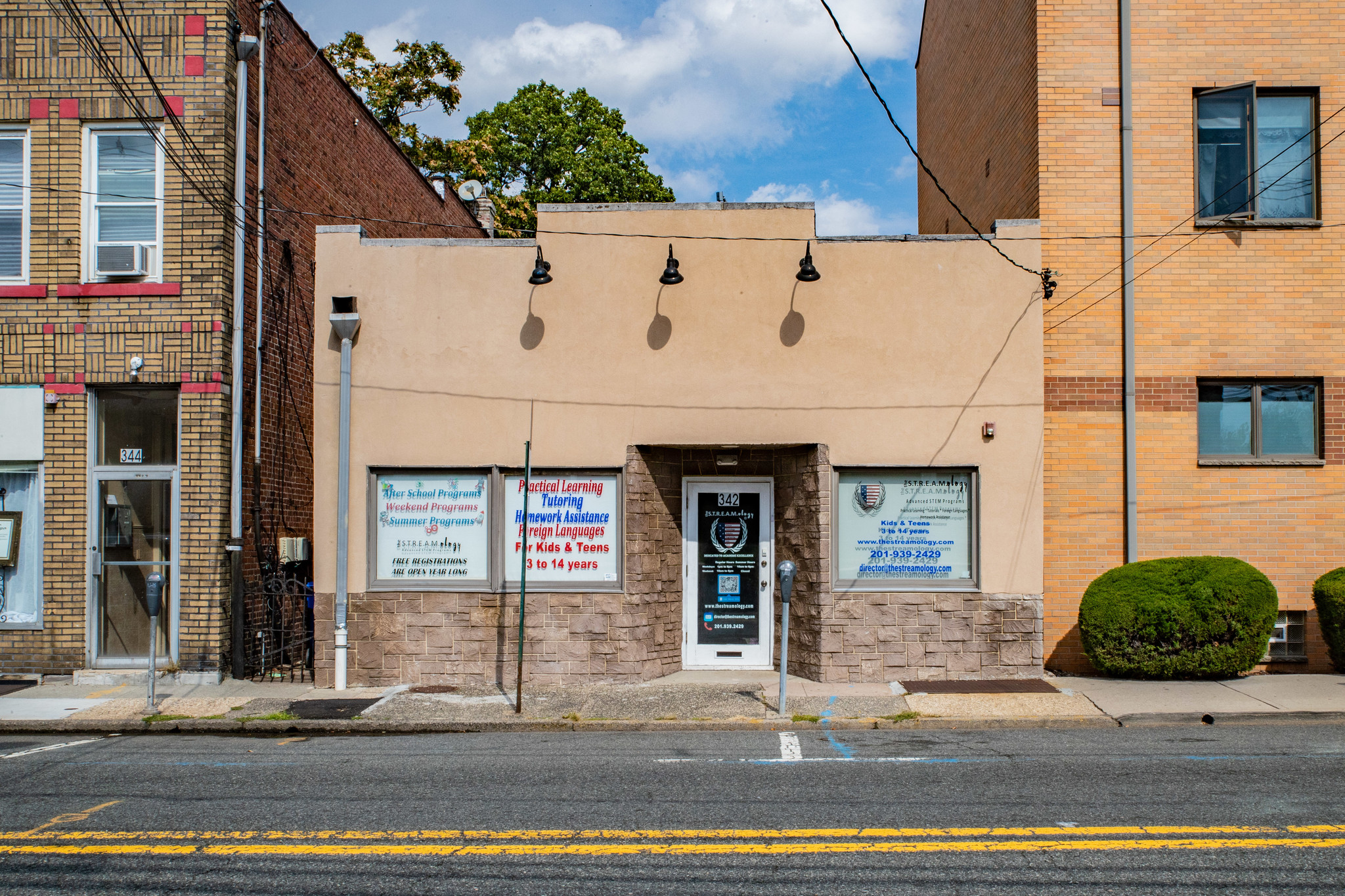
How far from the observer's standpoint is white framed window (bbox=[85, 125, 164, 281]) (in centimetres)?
1115

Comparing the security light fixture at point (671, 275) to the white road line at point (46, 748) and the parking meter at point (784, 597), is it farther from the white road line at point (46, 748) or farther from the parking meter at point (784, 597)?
the white road line at point (46, 748)

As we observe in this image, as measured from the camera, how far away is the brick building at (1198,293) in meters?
11.1

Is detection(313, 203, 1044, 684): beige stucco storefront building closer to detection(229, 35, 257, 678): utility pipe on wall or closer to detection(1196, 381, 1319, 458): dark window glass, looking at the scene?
detection(229, 35, 257, 678): utility pipe on wall

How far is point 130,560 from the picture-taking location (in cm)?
1108

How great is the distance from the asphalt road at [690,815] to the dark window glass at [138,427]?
3815 mm

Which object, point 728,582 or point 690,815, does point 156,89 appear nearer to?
point 728,582

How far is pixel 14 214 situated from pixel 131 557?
4.19 m

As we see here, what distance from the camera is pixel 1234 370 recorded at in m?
11.2

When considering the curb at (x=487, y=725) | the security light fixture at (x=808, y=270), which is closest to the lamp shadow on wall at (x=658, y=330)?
the security light fixture at (x=808, y=270)

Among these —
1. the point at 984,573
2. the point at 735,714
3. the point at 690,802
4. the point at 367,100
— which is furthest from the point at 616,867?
the point at 367,100

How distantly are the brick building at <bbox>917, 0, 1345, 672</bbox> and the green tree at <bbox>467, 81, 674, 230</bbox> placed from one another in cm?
2329

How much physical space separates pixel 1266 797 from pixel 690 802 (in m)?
3.66

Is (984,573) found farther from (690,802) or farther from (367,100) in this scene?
(367,100)

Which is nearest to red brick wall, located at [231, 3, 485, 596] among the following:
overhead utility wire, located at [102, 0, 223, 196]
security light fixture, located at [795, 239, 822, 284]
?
overhead utility wire, located at [102, 0, 223, 196]
